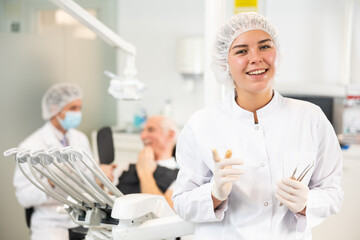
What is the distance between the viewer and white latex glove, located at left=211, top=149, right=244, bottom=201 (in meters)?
1.08

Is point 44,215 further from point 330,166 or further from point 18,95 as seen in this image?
point 330,166

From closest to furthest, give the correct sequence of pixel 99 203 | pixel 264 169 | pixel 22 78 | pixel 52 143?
pixel 264 169 < pixel 99 203 < pixel 52 143 < pixel 22 78

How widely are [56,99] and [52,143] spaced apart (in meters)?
0.30

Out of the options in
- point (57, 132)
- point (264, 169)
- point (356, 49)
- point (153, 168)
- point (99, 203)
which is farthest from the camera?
point (356, 49)

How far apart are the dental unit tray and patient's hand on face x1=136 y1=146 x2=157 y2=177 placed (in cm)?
96

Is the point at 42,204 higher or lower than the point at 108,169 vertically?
lower

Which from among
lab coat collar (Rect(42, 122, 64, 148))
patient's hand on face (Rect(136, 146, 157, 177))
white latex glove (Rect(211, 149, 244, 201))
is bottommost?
patient's hand on face (Rect(136, 146, 157, 177))

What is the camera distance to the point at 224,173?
3.58ft

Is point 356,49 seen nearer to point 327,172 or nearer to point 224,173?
point 327,172

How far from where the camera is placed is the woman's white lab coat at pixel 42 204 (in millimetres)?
2395

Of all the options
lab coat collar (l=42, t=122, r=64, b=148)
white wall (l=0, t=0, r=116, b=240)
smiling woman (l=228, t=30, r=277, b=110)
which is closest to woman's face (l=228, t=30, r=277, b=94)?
smiling woman (l=228, t=30, r=277, b=110)

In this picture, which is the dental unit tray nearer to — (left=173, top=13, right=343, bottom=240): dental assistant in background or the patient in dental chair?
(left=173, top=13, right=343, bottom=240): dental assistant in background

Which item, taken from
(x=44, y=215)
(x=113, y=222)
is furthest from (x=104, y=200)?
(x=44, y=215)

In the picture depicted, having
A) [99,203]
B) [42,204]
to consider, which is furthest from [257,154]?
[42,204]
